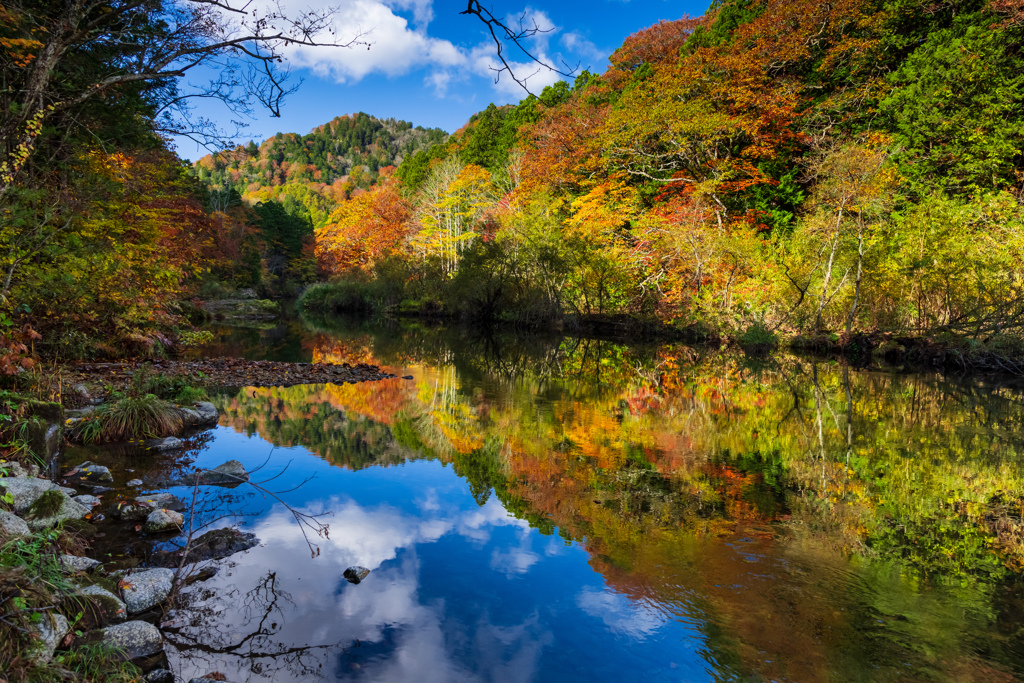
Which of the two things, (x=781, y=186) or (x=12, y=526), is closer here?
(x=12, y=526)

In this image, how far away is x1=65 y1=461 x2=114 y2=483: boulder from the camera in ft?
16.8

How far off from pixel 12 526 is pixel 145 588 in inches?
29.1

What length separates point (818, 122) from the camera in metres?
22.9

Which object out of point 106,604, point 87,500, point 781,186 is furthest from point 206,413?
point 781,186

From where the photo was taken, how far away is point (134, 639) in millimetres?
2725

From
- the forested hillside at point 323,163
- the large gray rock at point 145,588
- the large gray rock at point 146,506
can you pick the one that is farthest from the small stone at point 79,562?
the forested hillside at point 323,163

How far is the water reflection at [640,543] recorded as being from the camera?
2.95m

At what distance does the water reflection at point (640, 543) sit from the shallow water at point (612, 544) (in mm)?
20

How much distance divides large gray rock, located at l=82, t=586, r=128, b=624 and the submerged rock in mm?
768

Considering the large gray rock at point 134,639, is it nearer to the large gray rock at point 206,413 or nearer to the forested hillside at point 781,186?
the large gray rock at point 206,413

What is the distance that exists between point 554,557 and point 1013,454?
20.6 ft

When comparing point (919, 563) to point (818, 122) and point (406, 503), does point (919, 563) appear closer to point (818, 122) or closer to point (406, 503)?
point (406, 503)

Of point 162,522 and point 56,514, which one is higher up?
point 56,514

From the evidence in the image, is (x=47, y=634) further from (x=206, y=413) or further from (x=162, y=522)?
(x=206, y=413)
